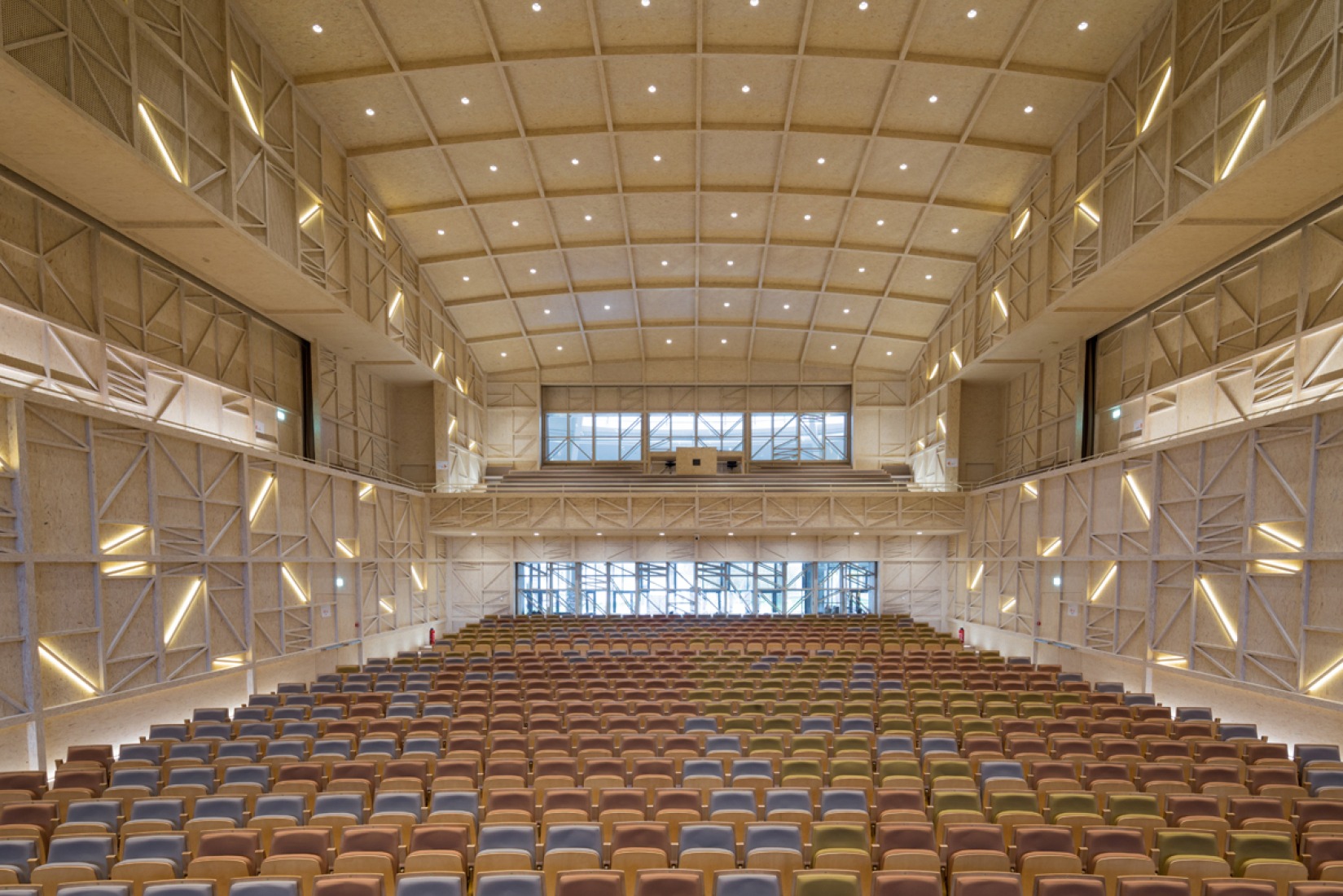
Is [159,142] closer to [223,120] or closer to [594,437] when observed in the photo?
[223,120]

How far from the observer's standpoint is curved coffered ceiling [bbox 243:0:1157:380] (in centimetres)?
1692

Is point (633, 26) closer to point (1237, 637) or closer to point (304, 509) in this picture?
point (304, 509)

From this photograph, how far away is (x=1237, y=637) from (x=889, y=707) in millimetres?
6538

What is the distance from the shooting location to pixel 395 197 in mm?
22547

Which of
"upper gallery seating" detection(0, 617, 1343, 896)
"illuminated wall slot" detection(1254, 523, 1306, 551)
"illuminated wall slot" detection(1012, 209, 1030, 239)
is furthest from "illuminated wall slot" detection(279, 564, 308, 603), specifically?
"illuminated wall slot" detection(1012, 209, 1030, 239)

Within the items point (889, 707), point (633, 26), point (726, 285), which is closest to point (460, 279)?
point (726, 285)

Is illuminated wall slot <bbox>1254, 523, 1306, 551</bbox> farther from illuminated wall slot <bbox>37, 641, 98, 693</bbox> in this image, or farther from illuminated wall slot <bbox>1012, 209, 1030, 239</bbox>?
illuminated wall slot <bbox>37, 641, 98, 693</bbox>

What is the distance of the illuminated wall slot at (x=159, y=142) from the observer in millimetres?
12258

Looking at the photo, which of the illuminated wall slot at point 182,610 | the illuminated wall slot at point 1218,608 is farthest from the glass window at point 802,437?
the illuminated wall slot at point 182,610

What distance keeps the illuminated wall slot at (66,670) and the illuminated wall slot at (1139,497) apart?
19599 millimetres

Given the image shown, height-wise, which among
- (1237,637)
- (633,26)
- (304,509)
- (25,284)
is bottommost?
(1237,637)

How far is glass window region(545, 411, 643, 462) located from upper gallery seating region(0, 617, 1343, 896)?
20077 millimetres

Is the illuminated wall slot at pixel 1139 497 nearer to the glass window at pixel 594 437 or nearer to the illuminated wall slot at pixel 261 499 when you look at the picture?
the illuminated wall slot at pixel 261 499

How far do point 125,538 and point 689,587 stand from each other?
21.1 metres
